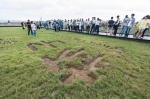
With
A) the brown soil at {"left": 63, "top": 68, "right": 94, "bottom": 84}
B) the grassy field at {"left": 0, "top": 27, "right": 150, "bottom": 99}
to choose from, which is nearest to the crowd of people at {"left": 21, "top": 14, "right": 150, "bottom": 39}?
the grassy field at {"left": 0, "top": 27, "right": 150, "bottom": 99}

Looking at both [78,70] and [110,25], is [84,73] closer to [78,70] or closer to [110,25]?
[78,70]

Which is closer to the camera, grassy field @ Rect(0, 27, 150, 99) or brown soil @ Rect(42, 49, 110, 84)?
grassy field @ Rect(0, 27, 150, 99)

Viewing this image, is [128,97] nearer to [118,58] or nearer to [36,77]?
[118,58]

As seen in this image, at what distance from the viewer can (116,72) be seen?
15.3ft

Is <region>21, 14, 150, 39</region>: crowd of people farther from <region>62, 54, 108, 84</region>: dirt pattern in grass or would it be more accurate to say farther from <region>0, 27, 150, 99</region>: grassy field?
<region>62, 54, 108, 84</region>: dirt pattern in grass

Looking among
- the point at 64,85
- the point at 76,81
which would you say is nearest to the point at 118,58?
the point at 76,81

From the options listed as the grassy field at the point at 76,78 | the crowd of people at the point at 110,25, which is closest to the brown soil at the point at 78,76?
the grassy field at the point at 76,78

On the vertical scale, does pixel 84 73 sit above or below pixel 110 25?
below

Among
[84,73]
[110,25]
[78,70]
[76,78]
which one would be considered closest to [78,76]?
[76,78]

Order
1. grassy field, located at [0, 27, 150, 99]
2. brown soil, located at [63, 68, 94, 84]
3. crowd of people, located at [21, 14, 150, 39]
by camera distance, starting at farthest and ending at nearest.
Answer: crowd of people, located at [21, 14, 150, 39]
brown soil, located at [63, 68, 94, 84]
grassy field, located at [0, 27, 150, 99]

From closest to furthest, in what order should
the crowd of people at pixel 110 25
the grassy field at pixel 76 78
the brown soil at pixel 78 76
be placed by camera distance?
the grassy field at pixel 76 78 < the brown soil at pixel 78 76 < the crowd of people at pixel 110 25

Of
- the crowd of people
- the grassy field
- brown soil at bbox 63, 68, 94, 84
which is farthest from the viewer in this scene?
the crowd of people

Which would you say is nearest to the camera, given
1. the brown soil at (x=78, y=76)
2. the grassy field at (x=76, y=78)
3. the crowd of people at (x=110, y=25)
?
the grassy field at (x=76, y=78)

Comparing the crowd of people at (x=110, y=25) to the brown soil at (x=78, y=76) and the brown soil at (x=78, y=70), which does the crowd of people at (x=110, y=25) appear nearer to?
the brown soil at (x=78, y=70)
